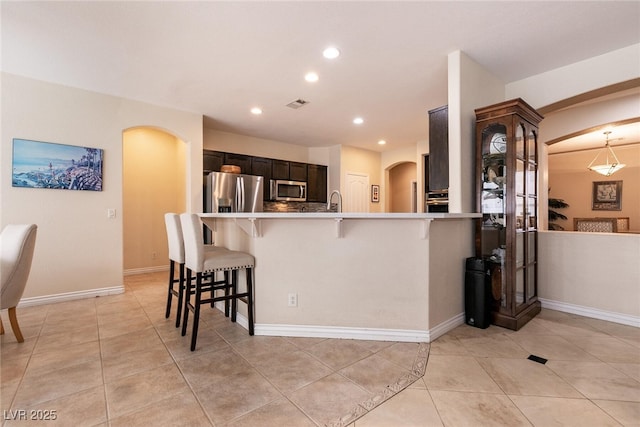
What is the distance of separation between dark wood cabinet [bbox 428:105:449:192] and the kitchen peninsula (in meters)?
0.70

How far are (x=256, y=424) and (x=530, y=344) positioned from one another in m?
2.21

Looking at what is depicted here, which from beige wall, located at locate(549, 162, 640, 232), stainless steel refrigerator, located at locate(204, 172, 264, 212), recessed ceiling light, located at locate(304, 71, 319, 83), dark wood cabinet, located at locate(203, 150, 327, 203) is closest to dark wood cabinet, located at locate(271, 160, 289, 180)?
dark wood cabinet, located at locate(203, 150, 327, 203)

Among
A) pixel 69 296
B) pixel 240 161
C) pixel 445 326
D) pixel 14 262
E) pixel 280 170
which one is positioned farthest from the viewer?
pixel 280 170

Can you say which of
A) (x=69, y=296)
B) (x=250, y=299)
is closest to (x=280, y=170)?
(x=69, y=296)

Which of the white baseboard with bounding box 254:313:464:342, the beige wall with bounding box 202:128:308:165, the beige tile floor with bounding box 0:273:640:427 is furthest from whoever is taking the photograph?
the beige wall with bounding box 202:128:308:165

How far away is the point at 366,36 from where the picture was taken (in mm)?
2561

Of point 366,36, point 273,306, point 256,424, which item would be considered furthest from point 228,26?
point 256,424

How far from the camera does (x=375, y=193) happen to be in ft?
24.3

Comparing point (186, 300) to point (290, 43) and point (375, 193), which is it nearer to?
point (290, 43)

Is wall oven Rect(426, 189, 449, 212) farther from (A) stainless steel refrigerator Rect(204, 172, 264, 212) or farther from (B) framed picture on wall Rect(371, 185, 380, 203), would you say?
(A) stainless steel refrigerator Rect(204, 172, 264, 212)

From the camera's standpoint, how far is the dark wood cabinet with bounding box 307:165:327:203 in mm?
6656

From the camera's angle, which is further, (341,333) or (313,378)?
(341,333)

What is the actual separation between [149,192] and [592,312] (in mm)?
6505

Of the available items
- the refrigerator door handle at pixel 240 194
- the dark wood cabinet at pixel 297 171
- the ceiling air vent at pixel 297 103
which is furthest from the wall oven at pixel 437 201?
the refrigerator door handle at pixel 240 194
